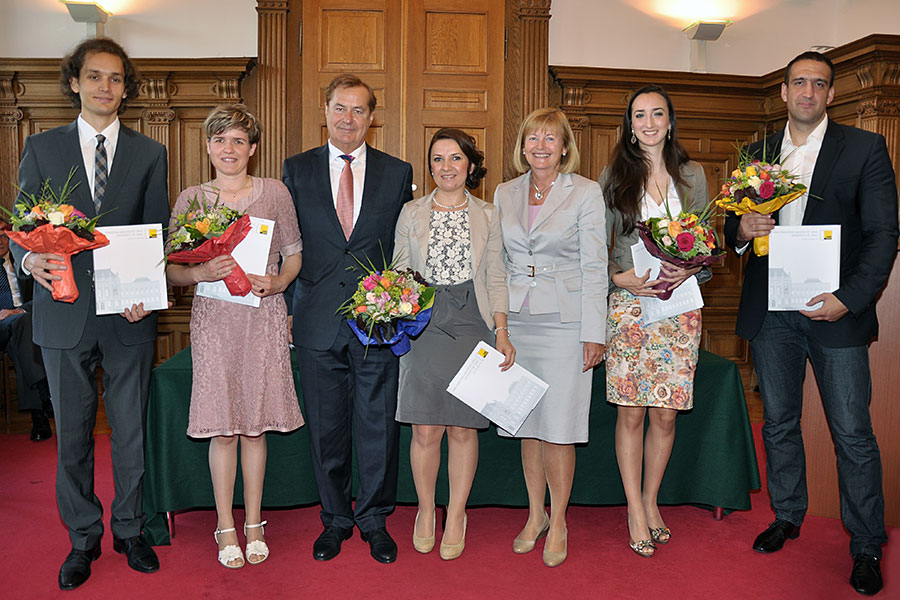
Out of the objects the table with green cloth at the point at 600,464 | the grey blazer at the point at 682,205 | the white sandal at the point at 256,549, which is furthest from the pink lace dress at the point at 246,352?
the grey blazer at the point at 682,205

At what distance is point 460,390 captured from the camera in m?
3.06

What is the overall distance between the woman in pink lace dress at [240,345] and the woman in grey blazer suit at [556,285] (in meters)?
0.97

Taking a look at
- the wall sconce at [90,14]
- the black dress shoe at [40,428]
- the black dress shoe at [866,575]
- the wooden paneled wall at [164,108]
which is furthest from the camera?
the wooden paneled wall at [164,108]

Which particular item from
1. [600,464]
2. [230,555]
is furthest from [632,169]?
[230,555]

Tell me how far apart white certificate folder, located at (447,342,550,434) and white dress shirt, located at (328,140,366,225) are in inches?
32.2

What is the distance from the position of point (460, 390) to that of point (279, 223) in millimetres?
1016

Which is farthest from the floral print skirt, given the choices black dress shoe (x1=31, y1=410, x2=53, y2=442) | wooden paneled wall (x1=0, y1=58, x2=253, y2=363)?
black dress shoe (x1=31, y1=410, x2=53, y2=442)

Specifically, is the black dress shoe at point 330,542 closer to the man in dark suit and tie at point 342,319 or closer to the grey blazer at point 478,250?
the man in dark suit and tie at point 342,319

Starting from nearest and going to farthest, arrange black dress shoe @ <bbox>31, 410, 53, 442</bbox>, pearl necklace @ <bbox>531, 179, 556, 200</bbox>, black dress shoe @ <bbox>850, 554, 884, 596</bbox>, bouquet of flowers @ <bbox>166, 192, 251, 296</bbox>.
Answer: bouquet of flowers @ <bbox>166, 192, 251, 296</bbox>, black dress shoe @ <bbox>850, 554, 884, 596</bbox>, pearl necklace @ <bbox>531, 179, 556, 200</bbox>, black dress shoe @ <bbox>31, 410, 53, 442</bbox>

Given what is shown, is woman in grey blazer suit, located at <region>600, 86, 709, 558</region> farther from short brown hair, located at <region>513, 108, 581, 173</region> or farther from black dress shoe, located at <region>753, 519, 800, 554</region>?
black dress shoe, located at <region>753, 519, 800, 554</region>

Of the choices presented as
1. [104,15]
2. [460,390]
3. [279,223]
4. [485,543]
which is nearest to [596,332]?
[460,390]

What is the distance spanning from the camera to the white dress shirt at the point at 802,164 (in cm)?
305

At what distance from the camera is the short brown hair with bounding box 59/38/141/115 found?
2842 millimetres

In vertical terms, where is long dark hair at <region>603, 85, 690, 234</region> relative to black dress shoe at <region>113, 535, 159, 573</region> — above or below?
above
